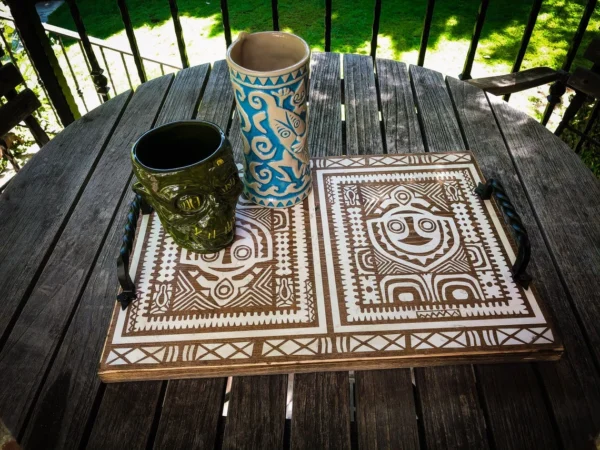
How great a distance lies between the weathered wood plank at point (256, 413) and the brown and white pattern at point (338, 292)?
2 centimetres

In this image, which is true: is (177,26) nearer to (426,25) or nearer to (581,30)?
(426,25)

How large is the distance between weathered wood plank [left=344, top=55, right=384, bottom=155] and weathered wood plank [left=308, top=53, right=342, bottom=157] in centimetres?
3

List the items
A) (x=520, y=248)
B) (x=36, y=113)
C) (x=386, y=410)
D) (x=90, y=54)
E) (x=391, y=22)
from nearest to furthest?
(x=386, y=410) < (x=520, y=248) < (x=90, y=54) < (x=36, y=113) < (x=391, y=22)

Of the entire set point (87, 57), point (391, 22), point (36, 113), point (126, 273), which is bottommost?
point (391, 22)

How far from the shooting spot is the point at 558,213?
37.8 inches

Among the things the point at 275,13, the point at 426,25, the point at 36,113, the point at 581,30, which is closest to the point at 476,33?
the point at 426,25

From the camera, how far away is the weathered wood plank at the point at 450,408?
0.64 m

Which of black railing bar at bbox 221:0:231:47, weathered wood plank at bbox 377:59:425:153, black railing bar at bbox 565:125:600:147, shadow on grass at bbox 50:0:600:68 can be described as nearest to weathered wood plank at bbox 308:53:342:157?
weathered wood plank at bbox 377:59:425:153

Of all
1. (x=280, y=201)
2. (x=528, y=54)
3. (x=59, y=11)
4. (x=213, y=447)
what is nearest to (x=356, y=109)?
(x=280, y=201)

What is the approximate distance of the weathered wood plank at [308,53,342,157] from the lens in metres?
1.16

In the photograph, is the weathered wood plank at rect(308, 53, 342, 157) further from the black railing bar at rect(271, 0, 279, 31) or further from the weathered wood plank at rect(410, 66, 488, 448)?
the weathered wood plank at rect(410, 66, 488, 448)

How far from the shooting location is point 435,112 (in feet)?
4.12

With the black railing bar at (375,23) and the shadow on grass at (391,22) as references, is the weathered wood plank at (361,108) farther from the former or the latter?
the shadow on grass at (391,22)

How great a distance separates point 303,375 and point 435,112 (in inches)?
33.5
